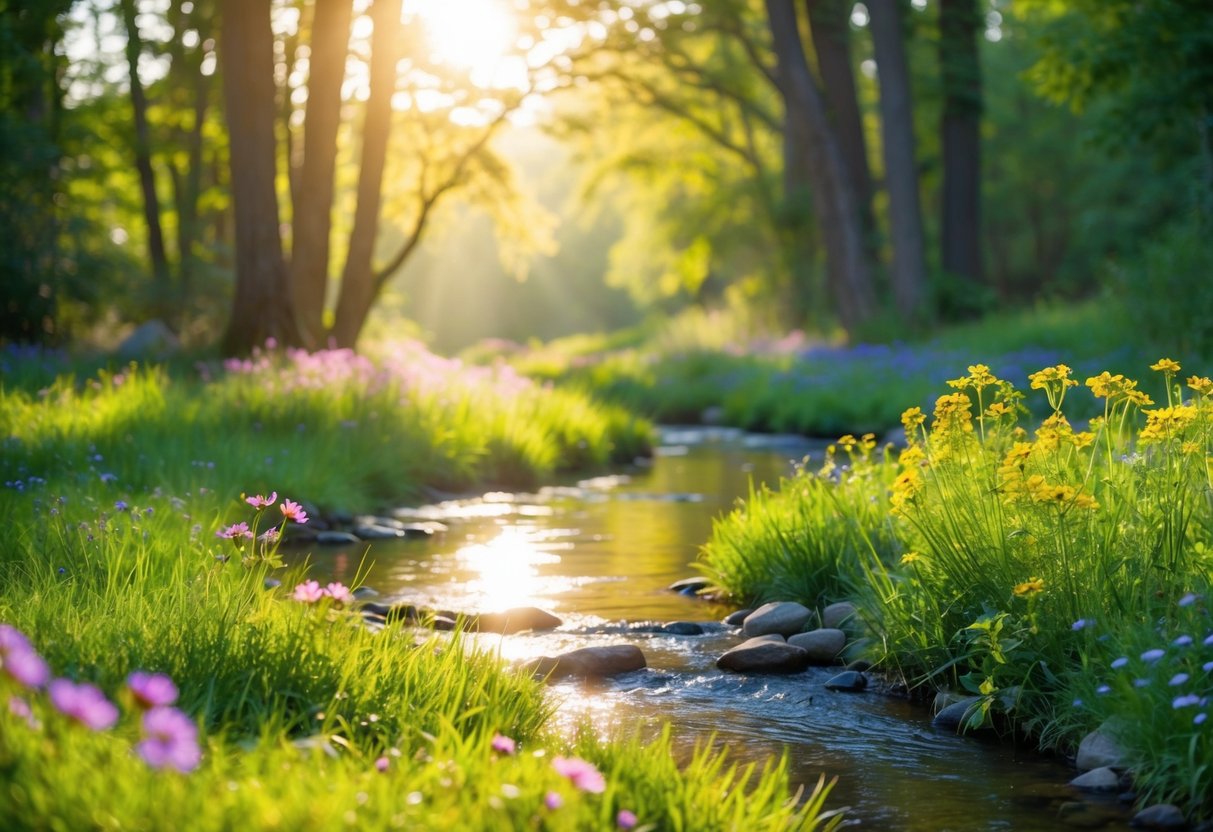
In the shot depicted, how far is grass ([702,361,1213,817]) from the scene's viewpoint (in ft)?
12.9

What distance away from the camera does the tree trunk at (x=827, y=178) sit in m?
21.0

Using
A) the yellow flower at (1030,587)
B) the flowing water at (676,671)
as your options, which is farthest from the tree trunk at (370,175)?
the yellow flower at (1030,587)

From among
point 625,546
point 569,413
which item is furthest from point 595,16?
point 625,546

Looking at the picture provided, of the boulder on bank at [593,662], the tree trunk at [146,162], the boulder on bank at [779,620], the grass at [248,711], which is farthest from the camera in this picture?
the tree trunk at [146,162]

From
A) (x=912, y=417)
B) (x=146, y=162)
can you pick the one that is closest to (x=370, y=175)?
(x=146, y=162)

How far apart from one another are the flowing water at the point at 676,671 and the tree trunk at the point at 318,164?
4871mm

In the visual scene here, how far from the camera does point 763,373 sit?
20.6 metres

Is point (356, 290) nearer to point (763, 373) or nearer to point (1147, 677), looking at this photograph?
point (763, 373)

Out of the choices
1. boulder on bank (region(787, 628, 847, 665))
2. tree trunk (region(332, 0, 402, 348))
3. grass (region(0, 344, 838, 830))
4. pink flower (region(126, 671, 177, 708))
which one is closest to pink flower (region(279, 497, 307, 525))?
grass (region(0, 344, 838, 830))

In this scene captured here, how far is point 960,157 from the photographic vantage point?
24094 mm

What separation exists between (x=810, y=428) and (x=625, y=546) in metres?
9.24

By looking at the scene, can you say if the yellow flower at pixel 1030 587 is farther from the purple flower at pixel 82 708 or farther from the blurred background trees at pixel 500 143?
the blurred background trees at pixel 500 143

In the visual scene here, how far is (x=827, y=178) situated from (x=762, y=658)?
17.6 metres

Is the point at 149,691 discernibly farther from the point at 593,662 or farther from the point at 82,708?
the point at 593,662
